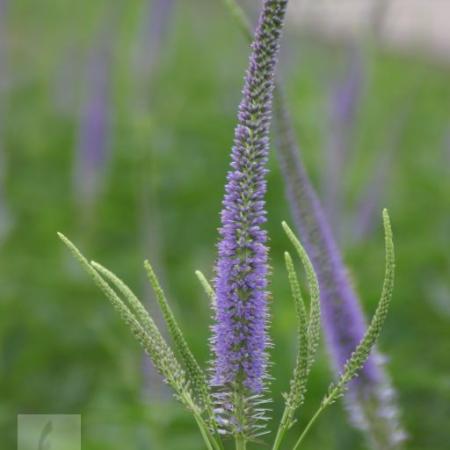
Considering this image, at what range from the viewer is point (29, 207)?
611 cm

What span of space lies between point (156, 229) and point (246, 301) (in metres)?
2.66

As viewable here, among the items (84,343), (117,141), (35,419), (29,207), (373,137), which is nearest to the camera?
(35,419)

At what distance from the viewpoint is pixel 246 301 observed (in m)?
1.32

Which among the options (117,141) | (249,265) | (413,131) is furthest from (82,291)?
(413,131)

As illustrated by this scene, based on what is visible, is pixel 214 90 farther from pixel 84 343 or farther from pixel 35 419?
pixel 35 419

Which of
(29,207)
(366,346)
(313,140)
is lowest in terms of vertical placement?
(366,346)

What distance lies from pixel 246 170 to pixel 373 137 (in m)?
7.76

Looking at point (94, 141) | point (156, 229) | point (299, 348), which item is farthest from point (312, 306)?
point (94, 141)

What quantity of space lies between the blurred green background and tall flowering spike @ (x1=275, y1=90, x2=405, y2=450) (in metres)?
1.16

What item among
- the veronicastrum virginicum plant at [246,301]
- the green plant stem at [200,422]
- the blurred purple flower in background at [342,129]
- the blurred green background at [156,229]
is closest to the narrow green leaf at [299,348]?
the veronicastrum virginicum plant at [246,301]
